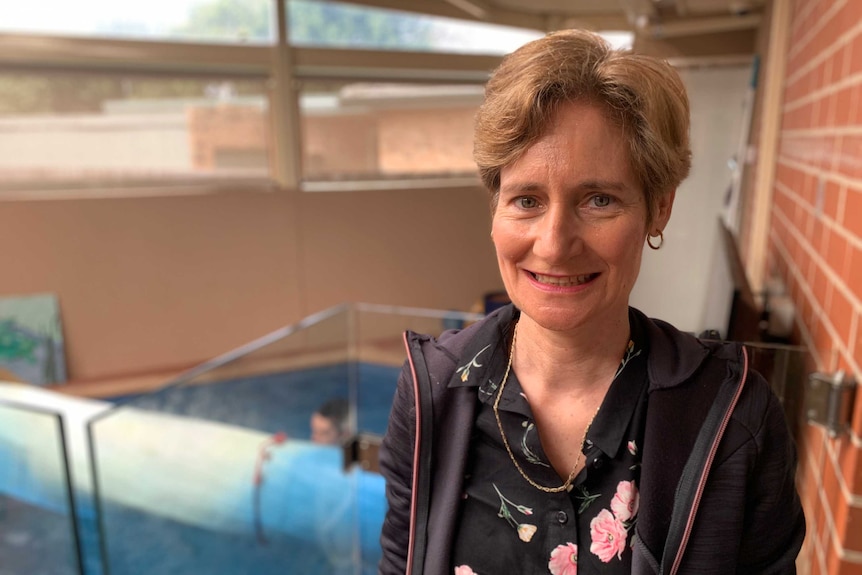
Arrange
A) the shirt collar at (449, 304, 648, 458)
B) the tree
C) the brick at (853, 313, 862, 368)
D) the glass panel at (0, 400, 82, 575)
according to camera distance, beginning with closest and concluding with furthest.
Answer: the shirt collar at (449, 304, 648, 458), the brick at (853, 313, 862, 368), the glass panel at (0, 400, 82, 575), the tree

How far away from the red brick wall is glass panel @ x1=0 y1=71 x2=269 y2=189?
4.18 metres

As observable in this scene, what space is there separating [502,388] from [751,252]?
2.37 meters

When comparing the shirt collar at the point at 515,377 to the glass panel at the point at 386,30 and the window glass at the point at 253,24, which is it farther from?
the glass panel at the point at 386,30

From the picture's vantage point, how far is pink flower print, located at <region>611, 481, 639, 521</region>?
2.45ft

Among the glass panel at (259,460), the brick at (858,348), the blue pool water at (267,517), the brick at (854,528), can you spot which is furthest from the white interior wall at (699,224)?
the blue pool water at (267,517)

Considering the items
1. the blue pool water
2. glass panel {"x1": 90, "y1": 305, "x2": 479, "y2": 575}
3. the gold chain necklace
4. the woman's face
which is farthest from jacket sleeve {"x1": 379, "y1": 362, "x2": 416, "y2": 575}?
the blue pool water

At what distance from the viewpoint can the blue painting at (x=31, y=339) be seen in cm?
449

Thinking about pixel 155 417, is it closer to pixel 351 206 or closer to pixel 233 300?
pixel 233 300

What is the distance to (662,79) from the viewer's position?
667mm

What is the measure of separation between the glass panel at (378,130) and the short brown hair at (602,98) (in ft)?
14.8

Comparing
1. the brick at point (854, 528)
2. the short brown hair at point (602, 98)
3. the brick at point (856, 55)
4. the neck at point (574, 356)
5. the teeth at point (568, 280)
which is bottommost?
the brick at point (854, 528)

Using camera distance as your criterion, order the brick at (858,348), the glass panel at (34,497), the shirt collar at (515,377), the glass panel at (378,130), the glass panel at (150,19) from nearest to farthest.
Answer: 1. the shirt collar at (515,377)
2. the brick at (858,348)
3. the glass panel at (34,497)
4. the glass panel at (150,19)
5. the glass panel at (378,130)

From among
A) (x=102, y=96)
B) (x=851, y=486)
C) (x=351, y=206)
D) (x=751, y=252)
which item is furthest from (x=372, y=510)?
(x=102, y=96)

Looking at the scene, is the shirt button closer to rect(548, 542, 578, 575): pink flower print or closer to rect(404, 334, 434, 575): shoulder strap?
rect(548, 542, 578, 575): pink flower print
